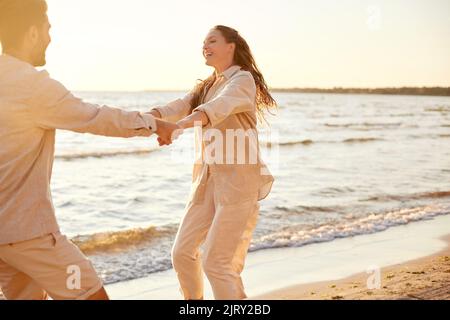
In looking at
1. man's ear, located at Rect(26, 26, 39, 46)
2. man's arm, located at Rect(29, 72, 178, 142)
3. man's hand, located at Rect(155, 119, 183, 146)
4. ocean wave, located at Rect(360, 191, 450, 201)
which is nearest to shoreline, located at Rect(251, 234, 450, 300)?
man's hand, located at Rect(155, 119, 183, 146)

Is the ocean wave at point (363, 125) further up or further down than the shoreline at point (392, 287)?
further up

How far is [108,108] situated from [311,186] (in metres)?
10.6

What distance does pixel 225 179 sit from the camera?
4242 millimetres

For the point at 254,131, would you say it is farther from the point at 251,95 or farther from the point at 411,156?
the point at 411,156

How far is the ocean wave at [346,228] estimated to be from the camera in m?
8.18

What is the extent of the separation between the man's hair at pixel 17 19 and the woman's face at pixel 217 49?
161 cm

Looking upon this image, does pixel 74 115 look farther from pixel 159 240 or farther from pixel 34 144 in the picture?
pixel 159 240

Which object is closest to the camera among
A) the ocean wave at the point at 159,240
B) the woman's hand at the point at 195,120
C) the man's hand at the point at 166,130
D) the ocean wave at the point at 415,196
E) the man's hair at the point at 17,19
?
the man's hair at the point at 17,19

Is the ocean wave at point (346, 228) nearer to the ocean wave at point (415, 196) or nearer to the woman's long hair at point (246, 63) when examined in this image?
the ocean wave at point (415, 196)

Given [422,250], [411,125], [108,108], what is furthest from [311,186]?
[411,125]

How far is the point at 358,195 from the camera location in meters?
12.3

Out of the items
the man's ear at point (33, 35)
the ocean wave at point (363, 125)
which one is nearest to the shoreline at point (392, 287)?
the man's ear at point (33, 35)

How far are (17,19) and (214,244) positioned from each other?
6.42ft

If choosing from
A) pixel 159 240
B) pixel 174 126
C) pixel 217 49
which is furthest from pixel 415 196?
pixel 174 126
